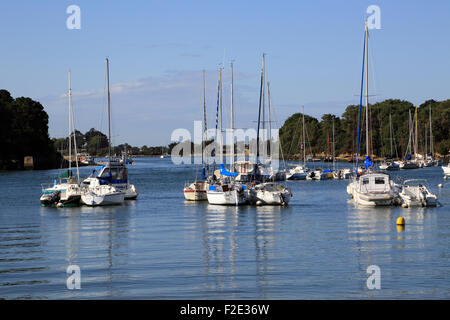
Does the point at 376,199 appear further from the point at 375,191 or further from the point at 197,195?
the point at 197,195

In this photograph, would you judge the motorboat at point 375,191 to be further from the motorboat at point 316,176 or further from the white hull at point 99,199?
the motorboat at point 316,176

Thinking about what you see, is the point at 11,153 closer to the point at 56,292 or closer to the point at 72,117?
the point at 72,117

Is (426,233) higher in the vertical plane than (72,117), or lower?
lower

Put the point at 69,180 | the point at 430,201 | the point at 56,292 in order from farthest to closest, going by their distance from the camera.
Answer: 1. the point at 69,180
2. the point at 430,201
3. the point at 56,292

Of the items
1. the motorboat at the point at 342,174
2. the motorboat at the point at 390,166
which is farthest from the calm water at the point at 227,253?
the motorboat at the point at 390,166

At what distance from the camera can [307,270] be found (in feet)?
77.5

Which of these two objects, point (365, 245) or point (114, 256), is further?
point (365, 245)

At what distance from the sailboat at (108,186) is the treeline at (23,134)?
379 feet

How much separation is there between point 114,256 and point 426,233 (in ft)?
58.4

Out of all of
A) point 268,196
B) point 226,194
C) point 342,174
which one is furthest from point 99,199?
point 342,174

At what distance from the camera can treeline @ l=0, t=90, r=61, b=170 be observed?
170 meters

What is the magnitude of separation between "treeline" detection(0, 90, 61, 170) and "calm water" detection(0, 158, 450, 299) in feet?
420

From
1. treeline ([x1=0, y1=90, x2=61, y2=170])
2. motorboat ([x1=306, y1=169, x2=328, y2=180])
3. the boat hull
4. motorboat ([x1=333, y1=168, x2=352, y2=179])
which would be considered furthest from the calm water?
treeline ([x1=0, y1=90, x2=61, y2=170])

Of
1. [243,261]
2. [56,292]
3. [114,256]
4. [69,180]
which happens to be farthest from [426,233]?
[69,180]
